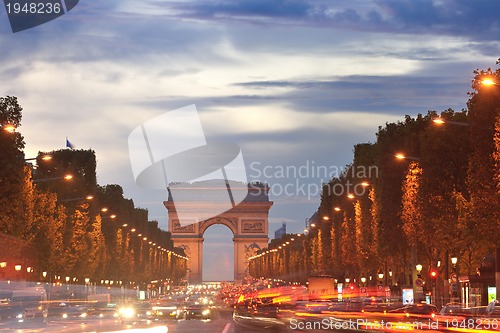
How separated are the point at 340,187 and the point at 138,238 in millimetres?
56891

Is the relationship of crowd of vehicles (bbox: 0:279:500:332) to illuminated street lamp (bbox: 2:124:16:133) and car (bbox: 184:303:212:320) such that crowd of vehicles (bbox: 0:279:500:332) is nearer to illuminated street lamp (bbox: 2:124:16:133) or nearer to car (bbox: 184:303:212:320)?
car (bbox: 184:303:212:320)

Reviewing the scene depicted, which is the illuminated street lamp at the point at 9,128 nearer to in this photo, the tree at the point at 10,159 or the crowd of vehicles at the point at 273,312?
the tree at the point at 10,159

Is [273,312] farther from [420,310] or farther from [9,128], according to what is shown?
[9,128]

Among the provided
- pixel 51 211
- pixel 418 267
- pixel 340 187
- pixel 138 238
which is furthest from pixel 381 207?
pixel 138 238

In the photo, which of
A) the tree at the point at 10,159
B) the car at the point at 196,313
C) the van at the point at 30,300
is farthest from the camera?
the van at the point at 30,300

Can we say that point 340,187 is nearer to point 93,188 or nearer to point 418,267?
point 93,188

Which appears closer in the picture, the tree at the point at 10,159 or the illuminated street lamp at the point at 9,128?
the illuminated street lamp at the point at 9,128

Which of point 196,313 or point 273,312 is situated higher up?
point 196,313

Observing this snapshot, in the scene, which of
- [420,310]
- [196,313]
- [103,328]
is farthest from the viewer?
[196,313]

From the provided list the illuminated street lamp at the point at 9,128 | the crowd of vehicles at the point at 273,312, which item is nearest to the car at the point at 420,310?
the crowd of vehicles at the point at 273,312

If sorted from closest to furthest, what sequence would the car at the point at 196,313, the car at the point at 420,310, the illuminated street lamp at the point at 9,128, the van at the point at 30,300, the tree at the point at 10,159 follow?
the car at the point at 420,310, the illuminated street lamp at the point at 9,128, the tree at the point at 10,159, the car at the point at 196,313, the van at the point at 30,300

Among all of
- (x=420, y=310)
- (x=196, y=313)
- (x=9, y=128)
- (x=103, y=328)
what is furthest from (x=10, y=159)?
(x=420, y=310)

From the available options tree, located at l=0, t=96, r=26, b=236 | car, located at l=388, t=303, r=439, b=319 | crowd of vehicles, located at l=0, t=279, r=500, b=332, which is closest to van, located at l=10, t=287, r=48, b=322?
crowd of vehicles, located at l=0, t=279, r=500, b=332

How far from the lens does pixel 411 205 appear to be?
71.0m
